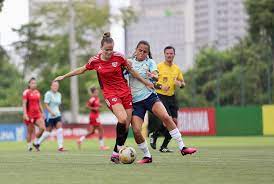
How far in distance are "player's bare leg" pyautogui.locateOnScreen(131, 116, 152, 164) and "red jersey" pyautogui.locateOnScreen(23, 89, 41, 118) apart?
1005cm

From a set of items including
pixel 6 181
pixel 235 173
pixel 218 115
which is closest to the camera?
pixel 6 181

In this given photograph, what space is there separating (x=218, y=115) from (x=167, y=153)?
21.5m

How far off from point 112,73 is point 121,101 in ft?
1.64

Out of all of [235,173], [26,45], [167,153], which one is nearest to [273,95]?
[167,153]

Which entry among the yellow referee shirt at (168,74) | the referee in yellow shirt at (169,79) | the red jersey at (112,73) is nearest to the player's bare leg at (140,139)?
the red jersey at (112,73)

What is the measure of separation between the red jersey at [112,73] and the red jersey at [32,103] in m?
10.4

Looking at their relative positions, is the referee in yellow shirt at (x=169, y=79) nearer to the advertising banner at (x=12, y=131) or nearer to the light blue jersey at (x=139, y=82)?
the light blue jersey at (x=139, y=82)

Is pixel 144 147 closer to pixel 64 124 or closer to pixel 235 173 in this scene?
pixel 235 173

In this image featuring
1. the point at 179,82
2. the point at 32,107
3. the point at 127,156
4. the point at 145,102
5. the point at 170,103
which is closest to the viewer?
the point at 127,156

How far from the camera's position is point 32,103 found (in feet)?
84.0

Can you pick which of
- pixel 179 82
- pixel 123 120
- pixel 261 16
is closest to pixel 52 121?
pixel 179 82

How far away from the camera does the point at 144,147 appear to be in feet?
51.2

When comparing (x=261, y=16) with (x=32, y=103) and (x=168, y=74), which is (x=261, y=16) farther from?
(x=168, y=74)

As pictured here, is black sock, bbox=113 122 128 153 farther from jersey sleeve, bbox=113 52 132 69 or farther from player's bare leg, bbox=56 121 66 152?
player's bare leg, bbox=56 121 66 152
